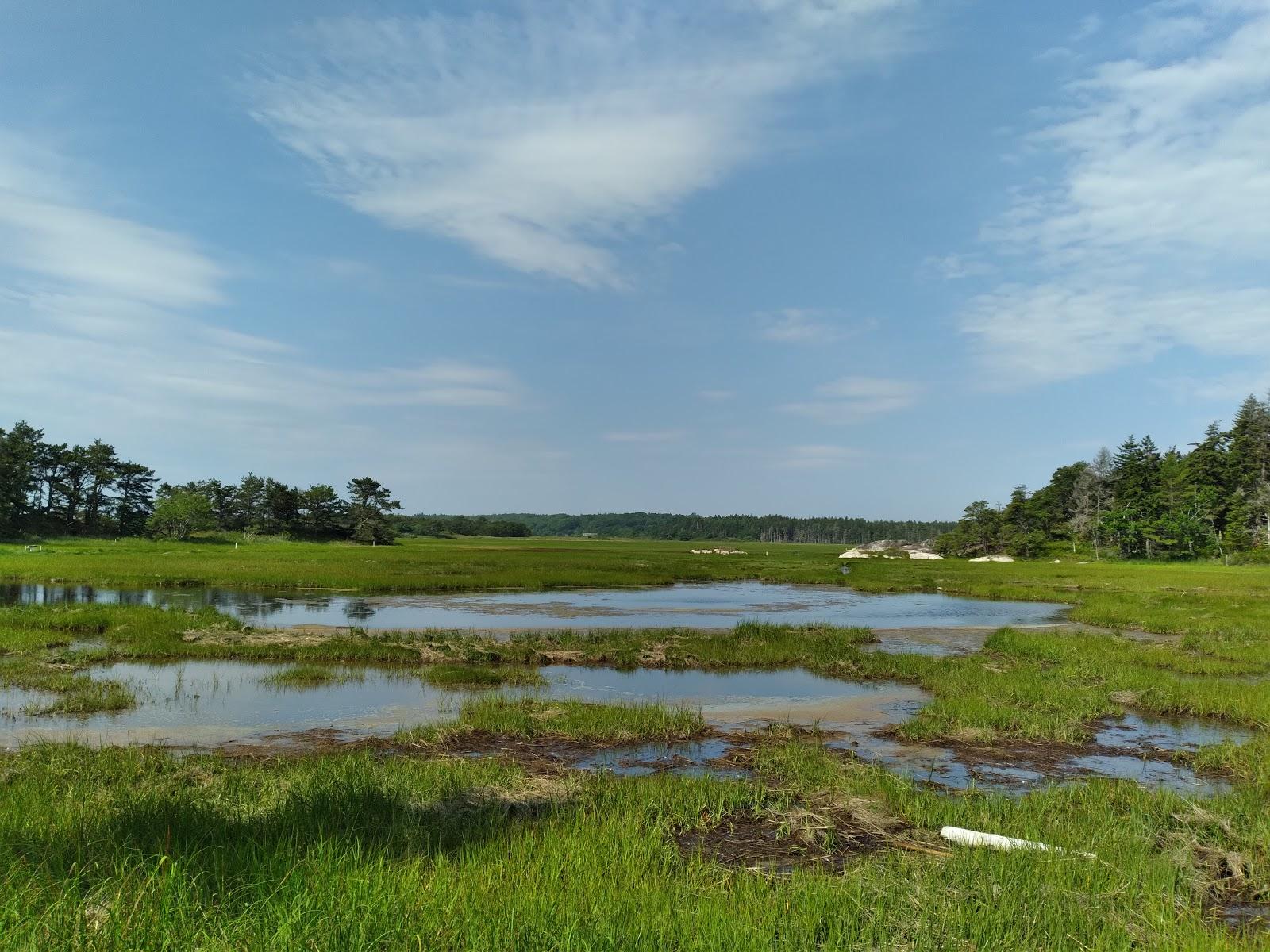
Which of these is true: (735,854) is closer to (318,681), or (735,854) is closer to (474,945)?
(474,945)

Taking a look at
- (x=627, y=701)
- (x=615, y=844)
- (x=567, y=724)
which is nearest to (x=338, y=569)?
(x=627, y=701)

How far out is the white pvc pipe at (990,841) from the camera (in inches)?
273

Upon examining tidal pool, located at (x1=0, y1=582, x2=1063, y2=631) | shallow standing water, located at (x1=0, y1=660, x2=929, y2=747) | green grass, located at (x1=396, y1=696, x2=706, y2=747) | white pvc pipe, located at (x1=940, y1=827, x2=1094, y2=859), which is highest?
white pvc pipe, located at (x1=940, y1=827, x2=1094, y2=859)

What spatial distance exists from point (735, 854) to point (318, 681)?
13105mm

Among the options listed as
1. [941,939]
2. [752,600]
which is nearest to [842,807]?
[941,939]

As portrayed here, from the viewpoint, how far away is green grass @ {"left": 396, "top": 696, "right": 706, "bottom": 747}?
12.5 metres

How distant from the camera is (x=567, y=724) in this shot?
13172mm

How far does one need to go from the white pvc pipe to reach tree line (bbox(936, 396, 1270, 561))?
81.8 meters

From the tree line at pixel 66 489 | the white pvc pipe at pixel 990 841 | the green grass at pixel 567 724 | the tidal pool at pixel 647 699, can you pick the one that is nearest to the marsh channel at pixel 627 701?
the tidal pool at pixel 647 699

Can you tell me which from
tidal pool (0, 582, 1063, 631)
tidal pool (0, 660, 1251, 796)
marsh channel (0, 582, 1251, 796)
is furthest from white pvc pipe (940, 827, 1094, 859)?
tidal pool (0, 582, 1063, 631)

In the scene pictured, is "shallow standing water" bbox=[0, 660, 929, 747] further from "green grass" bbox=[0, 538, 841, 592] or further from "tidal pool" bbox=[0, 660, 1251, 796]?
"green grass" bbox=[0, 538, 841, 592]

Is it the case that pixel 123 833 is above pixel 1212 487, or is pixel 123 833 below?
below

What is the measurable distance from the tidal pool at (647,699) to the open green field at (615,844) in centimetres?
71

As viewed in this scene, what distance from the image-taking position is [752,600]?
42406 millimetres
